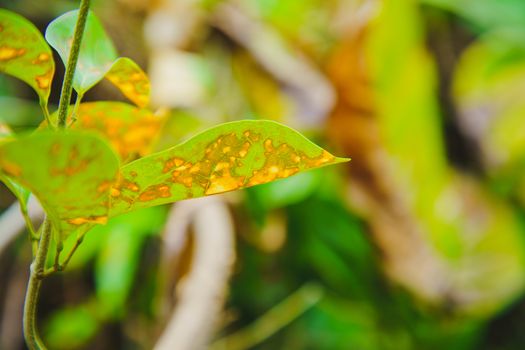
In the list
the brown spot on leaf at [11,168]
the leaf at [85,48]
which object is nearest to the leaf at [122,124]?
the leaf at [85,48]

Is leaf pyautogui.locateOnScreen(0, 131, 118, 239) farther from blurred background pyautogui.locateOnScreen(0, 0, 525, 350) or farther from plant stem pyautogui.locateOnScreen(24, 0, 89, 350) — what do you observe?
blurred background pyautogui.locateOnScreen(0, 0, 525, 350)

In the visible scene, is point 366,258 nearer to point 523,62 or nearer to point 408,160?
point 408,160

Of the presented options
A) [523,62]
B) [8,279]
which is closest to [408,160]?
[523,62]

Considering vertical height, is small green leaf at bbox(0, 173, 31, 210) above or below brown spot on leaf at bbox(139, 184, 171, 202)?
below

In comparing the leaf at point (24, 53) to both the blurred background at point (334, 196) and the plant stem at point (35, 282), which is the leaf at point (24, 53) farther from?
the blurred background at point (334, 196)

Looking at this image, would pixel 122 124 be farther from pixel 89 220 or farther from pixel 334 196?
pixel 334 196

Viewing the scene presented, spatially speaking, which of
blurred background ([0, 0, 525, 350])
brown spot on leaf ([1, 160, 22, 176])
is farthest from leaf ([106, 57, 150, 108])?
blurred background ([0, 0, 525, 350])

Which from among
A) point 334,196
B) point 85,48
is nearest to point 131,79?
point 85,48
